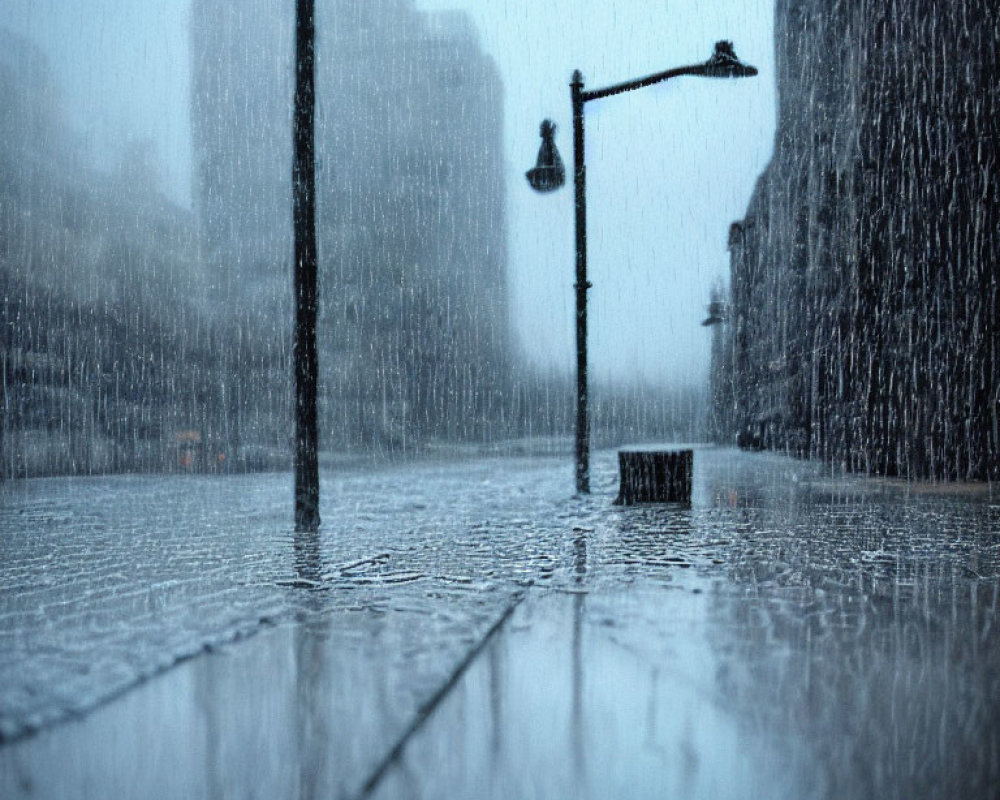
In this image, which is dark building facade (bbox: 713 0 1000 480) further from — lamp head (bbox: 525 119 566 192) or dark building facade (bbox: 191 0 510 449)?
dark building facade (bbox: 191 0 510 449)

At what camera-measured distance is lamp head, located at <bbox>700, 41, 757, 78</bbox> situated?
40.1ft

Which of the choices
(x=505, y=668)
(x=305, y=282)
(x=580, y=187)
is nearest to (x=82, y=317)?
(x=580, y=187)

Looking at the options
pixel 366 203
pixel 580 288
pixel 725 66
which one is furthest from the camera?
pixel 366 203

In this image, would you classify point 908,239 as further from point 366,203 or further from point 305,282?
point 366,203

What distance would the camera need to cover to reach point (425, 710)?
291cm

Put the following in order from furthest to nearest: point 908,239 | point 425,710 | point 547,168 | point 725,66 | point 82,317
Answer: point 82,317, point 908,239, point 547,168, point 725,66, point 425,710

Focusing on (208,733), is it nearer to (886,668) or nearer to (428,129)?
(886,668)

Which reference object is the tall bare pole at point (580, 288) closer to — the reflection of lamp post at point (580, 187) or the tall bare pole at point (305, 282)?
the reflection of lamp post at point (580, 187)

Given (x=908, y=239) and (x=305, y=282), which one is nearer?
(x=305, y=282)

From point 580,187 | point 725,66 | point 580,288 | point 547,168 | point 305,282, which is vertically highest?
point 725,66

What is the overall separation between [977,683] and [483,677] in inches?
72.3

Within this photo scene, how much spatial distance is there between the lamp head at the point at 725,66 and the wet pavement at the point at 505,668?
7.42 meters

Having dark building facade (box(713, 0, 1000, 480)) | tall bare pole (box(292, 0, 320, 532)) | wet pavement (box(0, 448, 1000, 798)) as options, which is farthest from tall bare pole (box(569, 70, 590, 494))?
dark building facade (box(713, 0, 1000, 480))

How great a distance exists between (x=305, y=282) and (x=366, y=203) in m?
52.8
